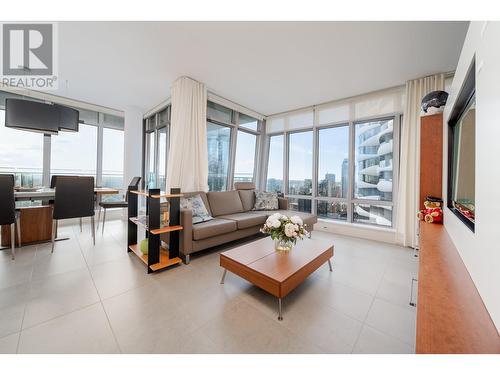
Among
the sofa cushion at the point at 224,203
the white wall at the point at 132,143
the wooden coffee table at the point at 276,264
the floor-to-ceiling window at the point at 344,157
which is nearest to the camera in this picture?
the wooden coffee table at the point at 276,264

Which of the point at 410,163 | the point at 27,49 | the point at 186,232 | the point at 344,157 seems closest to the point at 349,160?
the point at 344,157

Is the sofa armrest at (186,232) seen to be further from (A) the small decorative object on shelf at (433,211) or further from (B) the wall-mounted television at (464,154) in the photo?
(A) the small decorative object on shelf at (433,211)

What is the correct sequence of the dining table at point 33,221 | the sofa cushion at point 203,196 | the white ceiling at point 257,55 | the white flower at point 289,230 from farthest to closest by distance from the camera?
the sofa cushion at point 203,196
the dining table at point 33,221
the white ceiling at point 257,55
the white flower at point 289,230

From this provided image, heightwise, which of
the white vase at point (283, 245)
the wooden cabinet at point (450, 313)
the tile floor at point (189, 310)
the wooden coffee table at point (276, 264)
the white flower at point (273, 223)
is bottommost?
the tile floor at point (189, 310)

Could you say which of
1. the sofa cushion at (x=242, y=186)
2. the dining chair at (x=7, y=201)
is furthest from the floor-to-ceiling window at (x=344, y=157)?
the dining chair at (x=7, y=201)

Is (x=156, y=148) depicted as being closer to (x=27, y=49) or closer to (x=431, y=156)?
(x=27, y=49)

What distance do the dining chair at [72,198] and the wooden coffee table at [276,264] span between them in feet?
8.07

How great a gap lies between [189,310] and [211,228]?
3.62 feet

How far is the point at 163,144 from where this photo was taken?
471cm

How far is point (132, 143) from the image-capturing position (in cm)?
474

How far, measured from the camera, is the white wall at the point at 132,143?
4699 millimetres
